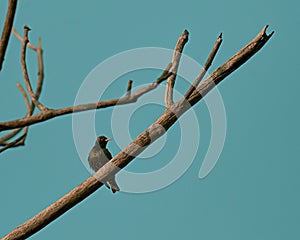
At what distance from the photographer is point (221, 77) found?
4.25 meters

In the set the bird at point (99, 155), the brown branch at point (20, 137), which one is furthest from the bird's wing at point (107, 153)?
the brown branch at point (20, 137)

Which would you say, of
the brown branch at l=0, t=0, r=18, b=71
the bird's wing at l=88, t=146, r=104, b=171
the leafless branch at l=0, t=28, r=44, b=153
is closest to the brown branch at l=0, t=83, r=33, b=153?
the leafless branch at l=0, t=28, r=44, b=153

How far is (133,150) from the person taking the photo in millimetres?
4328

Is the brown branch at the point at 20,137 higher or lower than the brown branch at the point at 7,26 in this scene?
higher

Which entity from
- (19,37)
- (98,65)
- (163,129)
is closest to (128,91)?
(163,129)

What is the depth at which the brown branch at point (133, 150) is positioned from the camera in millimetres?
4086

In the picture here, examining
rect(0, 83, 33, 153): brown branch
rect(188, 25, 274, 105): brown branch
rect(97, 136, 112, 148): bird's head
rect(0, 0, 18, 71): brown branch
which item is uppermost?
rect(97, 136, 112, 148): bird's head

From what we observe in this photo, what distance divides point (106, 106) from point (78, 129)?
1.09 meters

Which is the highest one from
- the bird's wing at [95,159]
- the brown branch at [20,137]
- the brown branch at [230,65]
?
the bird's wing at [95,159]

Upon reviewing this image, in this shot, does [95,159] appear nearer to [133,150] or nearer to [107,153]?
[107,153]

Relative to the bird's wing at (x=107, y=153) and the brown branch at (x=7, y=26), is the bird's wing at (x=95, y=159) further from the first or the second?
the brown branch at (x=7, y=26)

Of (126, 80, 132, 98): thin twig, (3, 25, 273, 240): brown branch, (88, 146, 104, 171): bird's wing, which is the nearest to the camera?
(126, 80, 132, 98): thin twig

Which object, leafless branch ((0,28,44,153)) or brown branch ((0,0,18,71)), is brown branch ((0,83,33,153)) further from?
brown branch ((0,0,18,71))

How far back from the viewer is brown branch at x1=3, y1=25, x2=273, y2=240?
4.09 metres
